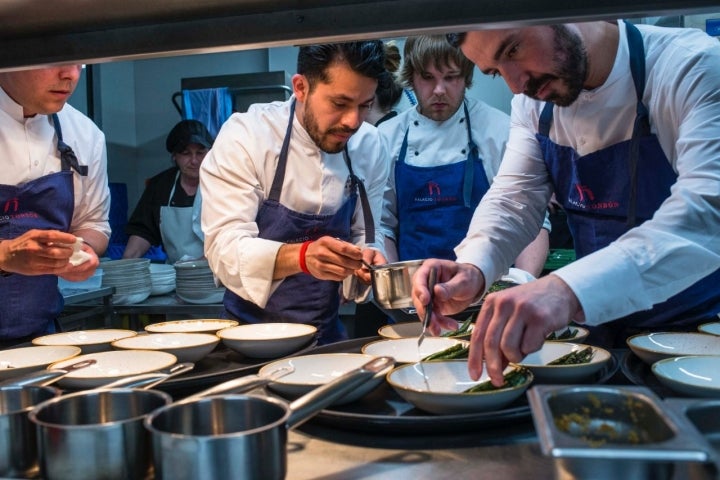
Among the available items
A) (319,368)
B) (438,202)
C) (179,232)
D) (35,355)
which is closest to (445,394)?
(319,368)

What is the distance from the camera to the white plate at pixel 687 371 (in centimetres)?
113

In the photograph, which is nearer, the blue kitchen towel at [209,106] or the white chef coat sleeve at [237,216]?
the white chef coat sleeve at [237,216]

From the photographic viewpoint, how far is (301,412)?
0.87 m

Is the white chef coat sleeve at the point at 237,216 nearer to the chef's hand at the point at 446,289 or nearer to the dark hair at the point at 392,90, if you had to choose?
the chef's hand at the point at 446,289

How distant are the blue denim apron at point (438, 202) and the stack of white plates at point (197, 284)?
1.13 meters

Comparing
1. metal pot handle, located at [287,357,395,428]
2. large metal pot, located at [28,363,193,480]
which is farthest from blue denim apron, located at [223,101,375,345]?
large metal pot, located at [28,363,193,480]

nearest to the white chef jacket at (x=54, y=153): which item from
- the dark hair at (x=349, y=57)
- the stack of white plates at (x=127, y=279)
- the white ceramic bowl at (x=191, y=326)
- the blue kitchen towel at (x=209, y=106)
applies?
the white ceramic bowl at (x=191, y=326)

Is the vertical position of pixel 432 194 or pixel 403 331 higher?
pixel 432 194

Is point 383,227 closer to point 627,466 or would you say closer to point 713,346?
point 713,346

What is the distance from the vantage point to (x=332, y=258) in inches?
76.6

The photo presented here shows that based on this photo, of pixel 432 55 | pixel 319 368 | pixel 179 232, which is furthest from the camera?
pixel 179 232

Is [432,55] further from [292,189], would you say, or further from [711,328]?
[711,328]

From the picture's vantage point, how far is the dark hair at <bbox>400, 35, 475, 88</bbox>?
3027mm

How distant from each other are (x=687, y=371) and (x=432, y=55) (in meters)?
2.17
